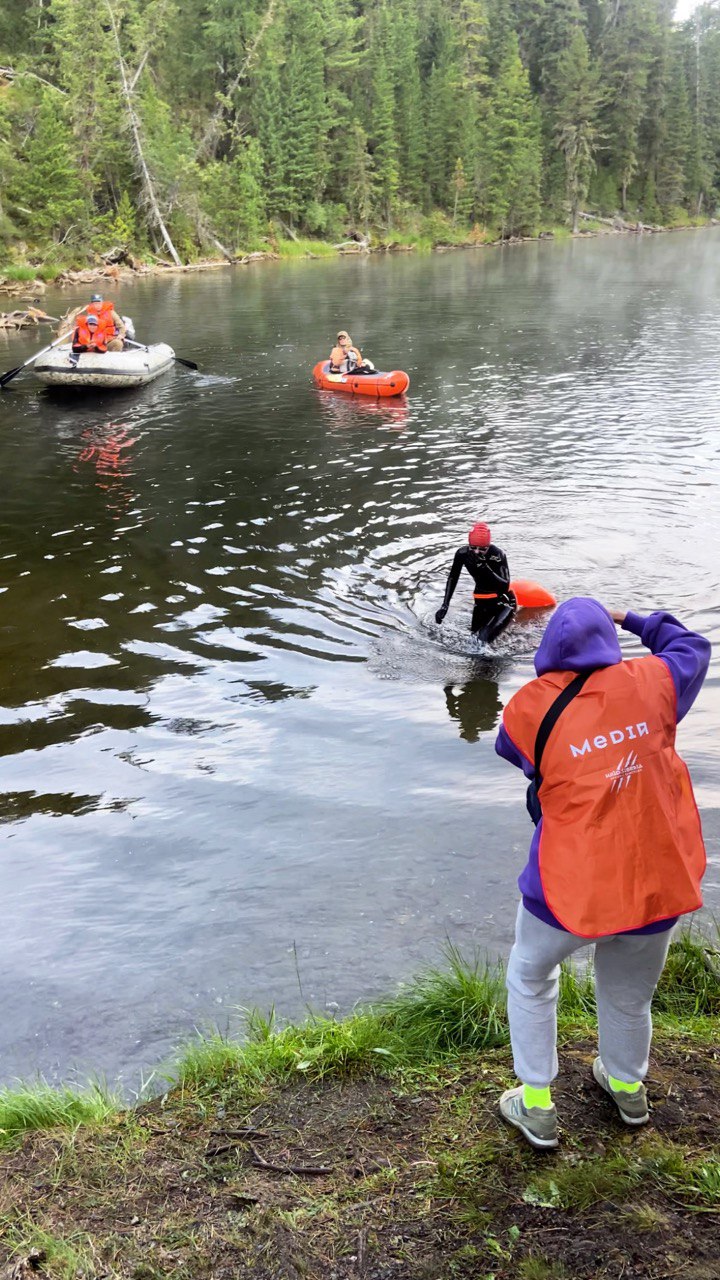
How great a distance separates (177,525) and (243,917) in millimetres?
7558

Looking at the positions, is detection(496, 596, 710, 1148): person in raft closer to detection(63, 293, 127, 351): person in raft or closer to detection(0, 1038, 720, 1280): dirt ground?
detection(0, 1038, 720, 1280): dirt ground

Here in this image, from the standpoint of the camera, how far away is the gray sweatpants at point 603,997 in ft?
9.65

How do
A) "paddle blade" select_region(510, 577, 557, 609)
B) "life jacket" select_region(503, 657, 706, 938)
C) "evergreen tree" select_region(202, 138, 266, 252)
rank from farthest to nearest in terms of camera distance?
"evergreen tree" select_region(202, 138, 266, 252), "paddle blade" select_region(510, 577, 557, 609), "life jacket" select_region(503, 657, 706, 938)

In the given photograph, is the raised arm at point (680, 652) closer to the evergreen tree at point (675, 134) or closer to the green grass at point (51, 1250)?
the green grass at point (51, 1250)

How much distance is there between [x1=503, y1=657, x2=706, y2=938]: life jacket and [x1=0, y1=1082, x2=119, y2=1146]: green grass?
1873mm

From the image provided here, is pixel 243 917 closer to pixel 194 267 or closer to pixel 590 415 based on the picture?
pixel 590 415

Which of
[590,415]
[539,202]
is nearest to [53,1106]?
[590,415]

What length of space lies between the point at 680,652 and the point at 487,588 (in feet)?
17.3

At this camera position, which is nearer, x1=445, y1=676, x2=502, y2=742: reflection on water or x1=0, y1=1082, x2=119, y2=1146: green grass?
x1=0, y1=1082, x2=119, y2=1146: green grass

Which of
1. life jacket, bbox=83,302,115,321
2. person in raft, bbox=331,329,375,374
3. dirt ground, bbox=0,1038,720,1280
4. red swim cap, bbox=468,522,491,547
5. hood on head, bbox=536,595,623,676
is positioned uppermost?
life jacket, bbox=83,302,115,321

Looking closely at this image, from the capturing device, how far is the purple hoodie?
283 centimetres

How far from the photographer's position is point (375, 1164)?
2.92 metres

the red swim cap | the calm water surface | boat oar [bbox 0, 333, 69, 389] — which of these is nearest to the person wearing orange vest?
boat oar [bbox 0, 333, 69, 389]

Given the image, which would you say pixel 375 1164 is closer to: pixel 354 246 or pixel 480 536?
pixel 480 536
